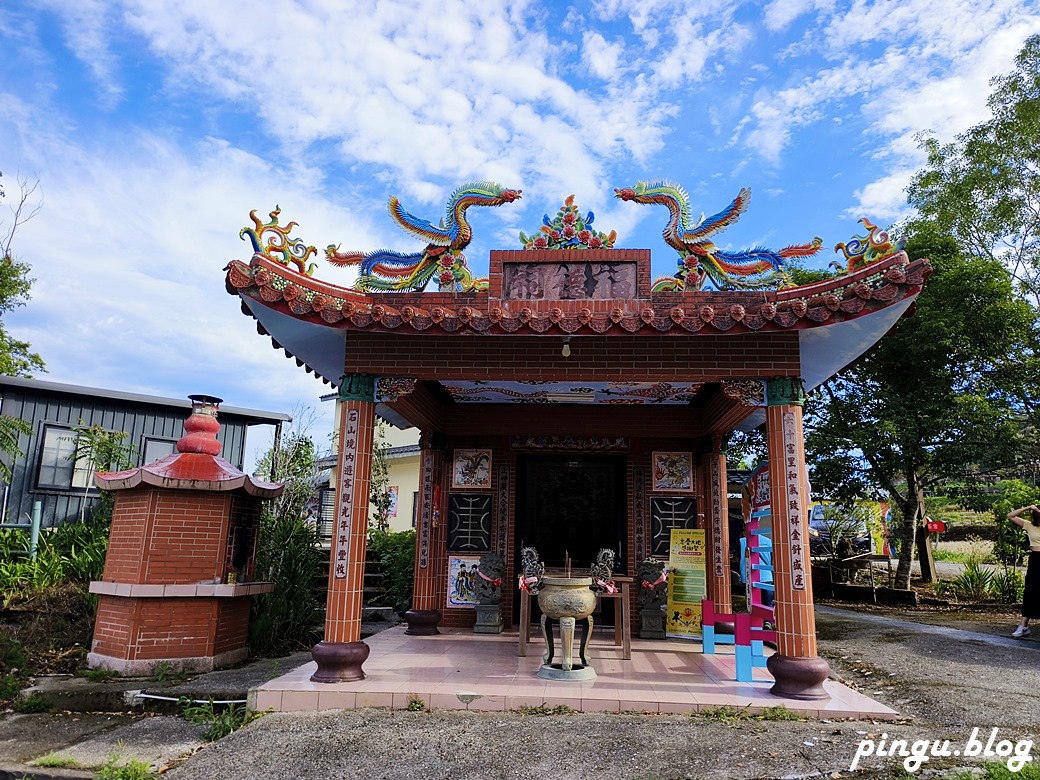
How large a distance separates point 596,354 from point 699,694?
2.92 metres

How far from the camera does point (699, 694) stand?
5.51 meters

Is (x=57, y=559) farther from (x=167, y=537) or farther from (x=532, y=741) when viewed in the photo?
(x=532, y=741)

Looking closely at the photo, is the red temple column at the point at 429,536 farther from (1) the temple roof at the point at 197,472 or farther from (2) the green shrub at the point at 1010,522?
(2) the green shrub at the point at 1010,522

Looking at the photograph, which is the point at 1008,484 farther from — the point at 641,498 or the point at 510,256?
the point at 510,256

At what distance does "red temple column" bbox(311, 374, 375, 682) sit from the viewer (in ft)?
18.7

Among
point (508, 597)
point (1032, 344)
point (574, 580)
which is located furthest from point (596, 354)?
point (1032, 344)

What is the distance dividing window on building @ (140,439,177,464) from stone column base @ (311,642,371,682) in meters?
8.43

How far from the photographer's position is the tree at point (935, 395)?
37.8 ft

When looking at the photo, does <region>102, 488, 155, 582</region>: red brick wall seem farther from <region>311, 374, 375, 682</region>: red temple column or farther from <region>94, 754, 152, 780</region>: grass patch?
<region>94, 754, 152, 780</region>: grass patch

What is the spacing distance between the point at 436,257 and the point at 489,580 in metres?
4.07

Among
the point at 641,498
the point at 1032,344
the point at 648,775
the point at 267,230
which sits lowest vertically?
the point at 648,775

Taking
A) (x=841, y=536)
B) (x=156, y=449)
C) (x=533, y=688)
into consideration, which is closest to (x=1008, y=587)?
(x=841, y=536)

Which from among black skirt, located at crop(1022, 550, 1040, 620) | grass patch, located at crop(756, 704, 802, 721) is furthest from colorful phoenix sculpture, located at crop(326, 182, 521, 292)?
black skirt, located at crop(1022, 550, 1040, 620)

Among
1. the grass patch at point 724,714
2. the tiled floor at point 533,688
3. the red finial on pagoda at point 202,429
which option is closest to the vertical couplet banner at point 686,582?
the tiled floor at point 533,688
